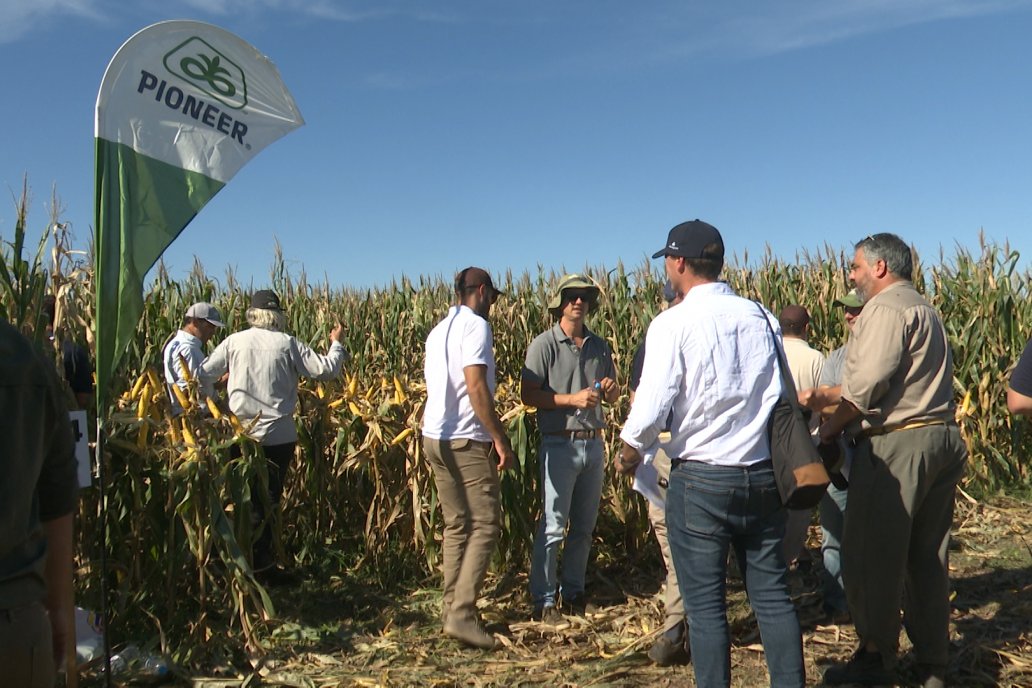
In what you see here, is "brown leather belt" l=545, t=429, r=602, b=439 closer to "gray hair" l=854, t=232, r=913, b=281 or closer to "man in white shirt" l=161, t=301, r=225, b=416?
"gray hair" l=854, t=232, r=913, b=281

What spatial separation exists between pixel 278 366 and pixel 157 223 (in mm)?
1837

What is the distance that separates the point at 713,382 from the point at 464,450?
1746 millimetres

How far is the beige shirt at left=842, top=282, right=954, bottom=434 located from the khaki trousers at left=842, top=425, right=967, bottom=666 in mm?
91

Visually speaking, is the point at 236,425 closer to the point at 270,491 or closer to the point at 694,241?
the point at 270,491

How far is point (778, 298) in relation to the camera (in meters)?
9.66

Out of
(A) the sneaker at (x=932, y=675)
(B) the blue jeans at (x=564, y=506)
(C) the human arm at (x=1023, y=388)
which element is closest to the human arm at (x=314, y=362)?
(B) the blue jeans at (x=564, y=506)

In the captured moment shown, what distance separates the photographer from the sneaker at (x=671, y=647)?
4246 mm

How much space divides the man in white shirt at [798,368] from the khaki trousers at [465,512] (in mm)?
1580

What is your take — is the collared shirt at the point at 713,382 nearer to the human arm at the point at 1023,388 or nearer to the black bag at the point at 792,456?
the black bag at the point at 792,456

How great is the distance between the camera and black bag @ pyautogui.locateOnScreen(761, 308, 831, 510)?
3.12 m

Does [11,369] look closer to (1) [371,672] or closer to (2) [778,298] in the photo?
(1) [371,672]

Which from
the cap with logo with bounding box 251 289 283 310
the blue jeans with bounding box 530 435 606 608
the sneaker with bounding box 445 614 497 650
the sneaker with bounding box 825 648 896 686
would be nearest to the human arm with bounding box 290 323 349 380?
the cap with logo with bounding box 251 289 283 310

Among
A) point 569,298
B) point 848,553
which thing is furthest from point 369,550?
point 848,553

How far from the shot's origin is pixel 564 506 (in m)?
5.03
